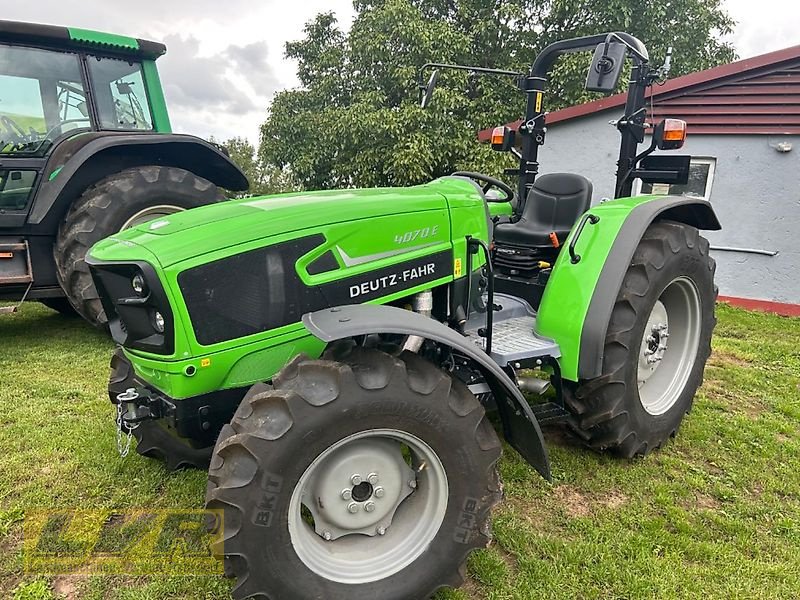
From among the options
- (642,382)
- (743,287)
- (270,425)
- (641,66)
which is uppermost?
(641,66)

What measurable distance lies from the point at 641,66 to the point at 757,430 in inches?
89.1

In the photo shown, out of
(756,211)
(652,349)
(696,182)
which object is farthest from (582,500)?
(696,182)

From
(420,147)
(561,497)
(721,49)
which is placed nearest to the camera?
(561,497)

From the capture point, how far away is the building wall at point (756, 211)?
6465 mm

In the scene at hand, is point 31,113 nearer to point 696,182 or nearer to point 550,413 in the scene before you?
point 550,413

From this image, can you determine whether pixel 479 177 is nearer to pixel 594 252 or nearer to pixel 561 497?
pixel 594 252

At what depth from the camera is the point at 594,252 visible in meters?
2.81

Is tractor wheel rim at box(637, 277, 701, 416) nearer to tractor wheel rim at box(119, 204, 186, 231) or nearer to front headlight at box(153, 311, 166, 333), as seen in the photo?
front headlight at box(153, 311, 166, 333)

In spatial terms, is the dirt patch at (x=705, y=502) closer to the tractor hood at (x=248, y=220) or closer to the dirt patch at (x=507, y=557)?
the dirt patch at (x=507, y=557)

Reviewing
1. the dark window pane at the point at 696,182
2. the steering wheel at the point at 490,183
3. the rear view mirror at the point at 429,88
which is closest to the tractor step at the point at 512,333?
the steering wheel at the point at 490,183

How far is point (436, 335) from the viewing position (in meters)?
1.97

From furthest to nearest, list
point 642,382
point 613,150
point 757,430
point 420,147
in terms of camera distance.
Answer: point 420,147 → point 613,150 → point 757,430 → point 642,382

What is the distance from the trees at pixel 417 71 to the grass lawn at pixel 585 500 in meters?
7.46

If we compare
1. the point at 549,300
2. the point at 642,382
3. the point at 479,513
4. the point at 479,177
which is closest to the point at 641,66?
the point at 479,177
